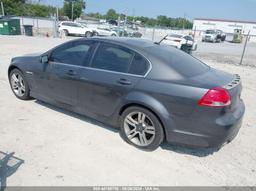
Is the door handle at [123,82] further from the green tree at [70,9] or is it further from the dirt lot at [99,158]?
the green tree at [70,9]

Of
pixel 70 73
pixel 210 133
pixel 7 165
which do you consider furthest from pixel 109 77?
pixel 7 165

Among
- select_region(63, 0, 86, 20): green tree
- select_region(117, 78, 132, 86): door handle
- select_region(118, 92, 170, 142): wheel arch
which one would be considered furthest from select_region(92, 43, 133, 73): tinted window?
select_region(63, 0, 86, 20): green tree

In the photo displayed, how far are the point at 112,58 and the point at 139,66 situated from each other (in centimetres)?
53

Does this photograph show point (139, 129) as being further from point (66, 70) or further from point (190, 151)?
point (66, 70)

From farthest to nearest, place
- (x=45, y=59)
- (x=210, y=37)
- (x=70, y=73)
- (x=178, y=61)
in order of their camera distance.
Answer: (x=210, y=37), (x=45, y=59), (x=70, y=73), (x=178, y=61)

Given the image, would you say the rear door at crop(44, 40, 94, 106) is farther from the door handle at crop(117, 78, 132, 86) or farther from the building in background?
the building in background

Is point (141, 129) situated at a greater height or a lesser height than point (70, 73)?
lesser

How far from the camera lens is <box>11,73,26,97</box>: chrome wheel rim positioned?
5113 mm

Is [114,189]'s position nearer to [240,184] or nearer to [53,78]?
[240,184]

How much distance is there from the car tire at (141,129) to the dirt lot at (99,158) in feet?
0.40

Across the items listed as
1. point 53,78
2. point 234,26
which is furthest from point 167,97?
point 234,26

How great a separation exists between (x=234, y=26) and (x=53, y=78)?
7052 cm

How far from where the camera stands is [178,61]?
366 centimetres

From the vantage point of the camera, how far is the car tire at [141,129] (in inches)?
134
